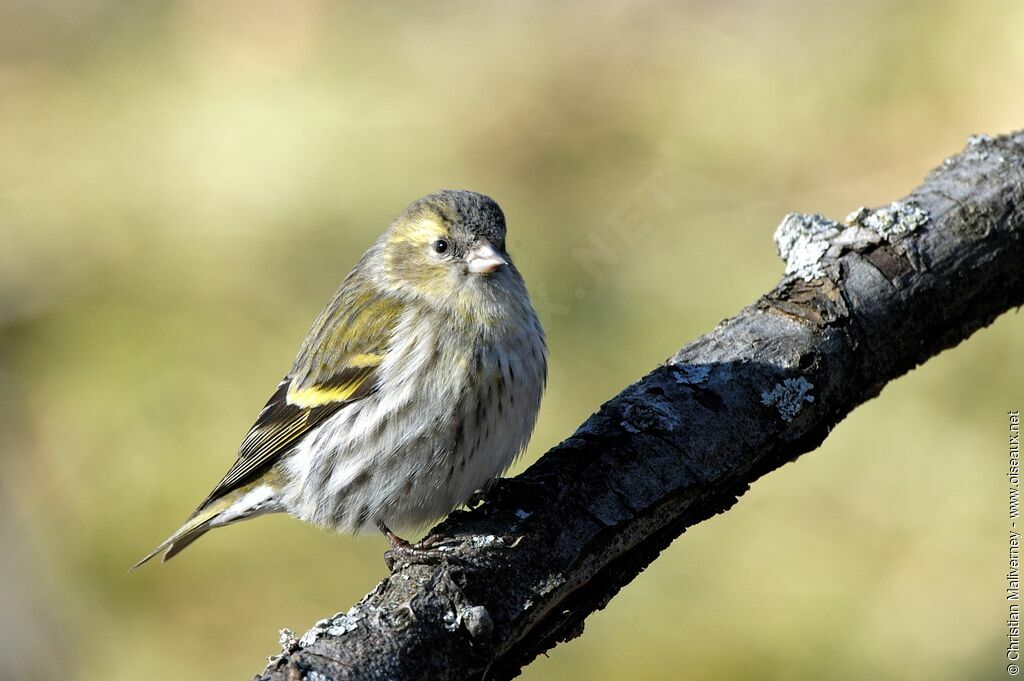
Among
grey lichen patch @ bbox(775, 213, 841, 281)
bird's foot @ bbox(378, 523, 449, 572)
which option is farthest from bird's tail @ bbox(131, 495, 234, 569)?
grey lichen patch @ bbox(775, 213, 841, 281)

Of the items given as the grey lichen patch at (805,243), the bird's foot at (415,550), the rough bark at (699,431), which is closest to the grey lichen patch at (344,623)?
the rough bark at (699,431)

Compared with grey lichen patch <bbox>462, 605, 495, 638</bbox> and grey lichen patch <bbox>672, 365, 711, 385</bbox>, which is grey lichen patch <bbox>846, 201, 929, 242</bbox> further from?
grey lichen patch <bbox>462, 605, 495, 638</bbox>

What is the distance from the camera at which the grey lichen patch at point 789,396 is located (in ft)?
9.20

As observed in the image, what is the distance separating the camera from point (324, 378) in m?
3.42

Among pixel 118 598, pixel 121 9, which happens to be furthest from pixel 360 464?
pixel 121 9

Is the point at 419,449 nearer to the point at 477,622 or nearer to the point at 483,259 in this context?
the point at 483,259

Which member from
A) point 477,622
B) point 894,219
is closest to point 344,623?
point 477,622

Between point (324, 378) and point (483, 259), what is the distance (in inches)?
24.7

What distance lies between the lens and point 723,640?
13.9 feet

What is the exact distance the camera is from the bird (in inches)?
120

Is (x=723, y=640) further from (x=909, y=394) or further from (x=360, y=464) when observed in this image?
(x=360, y=464)

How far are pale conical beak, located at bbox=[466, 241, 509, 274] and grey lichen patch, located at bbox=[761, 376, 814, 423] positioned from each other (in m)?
0.91

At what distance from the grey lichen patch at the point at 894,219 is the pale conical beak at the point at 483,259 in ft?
3.49

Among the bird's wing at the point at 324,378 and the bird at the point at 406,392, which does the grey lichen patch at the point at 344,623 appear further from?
the bird's wing at the point at 324,378
